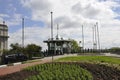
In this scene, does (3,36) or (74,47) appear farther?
(74,47)

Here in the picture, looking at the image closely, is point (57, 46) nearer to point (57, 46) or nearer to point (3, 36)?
point (57, 46)

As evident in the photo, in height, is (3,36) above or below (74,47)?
above

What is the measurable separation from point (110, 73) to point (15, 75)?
6.23m

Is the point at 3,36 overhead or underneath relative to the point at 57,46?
overhead

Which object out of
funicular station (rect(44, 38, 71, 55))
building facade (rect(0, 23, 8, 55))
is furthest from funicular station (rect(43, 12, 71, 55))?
building facade (rect(0, 23, 8, 55))

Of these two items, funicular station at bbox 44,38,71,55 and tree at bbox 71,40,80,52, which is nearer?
funicular station at bbox 44,38,71,55

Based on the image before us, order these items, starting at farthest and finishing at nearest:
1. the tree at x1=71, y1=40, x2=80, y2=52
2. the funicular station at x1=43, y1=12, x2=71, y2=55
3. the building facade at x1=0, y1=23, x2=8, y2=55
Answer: the building facade at x1=0, y1=23, x2=8, y2=55, the tree at x1=71, y1=40, x2=80, y2=52, the funicular station at x1=43, y1=12, x2=71, y2=55

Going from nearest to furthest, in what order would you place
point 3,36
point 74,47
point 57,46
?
point 57,46
point 3,36
point 74,47

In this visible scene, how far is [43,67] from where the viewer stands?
2453 centimetres

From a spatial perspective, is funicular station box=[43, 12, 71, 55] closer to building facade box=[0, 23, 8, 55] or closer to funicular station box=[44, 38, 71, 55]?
funicular station box=[44, 38, 71, 55]

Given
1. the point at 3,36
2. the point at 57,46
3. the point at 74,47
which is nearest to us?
the point at 57,46

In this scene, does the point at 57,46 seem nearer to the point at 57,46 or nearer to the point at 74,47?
the point at 57,46

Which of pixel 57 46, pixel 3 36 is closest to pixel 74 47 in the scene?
pixel 3 36

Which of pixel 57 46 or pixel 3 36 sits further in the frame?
pixel 3 36
